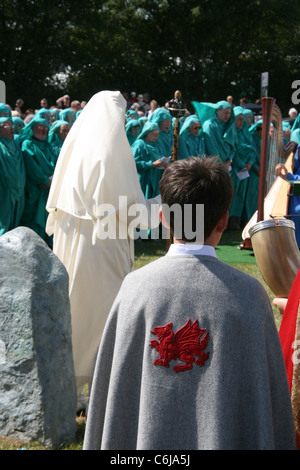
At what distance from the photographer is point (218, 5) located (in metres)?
36.3

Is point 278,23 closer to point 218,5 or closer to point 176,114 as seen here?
point 218,5

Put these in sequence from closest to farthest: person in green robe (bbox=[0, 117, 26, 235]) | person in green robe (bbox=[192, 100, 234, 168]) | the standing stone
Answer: the standing stone
person in green robe (bbox=[0, 117, 26, 235])
person in green robe (bbox=[192, 100, 234, 168])

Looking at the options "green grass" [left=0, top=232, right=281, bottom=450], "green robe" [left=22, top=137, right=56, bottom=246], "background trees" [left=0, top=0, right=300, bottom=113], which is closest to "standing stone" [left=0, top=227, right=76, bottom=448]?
"green grass" [left=0, top=232, right=281, bottom=450]

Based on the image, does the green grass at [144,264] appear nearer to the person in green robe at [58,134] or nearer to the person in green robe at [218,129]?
the person in green robe at [218,129]

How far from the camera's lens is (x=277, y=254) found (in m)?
3.18

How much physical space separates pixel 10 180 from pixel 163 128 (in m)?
3.04

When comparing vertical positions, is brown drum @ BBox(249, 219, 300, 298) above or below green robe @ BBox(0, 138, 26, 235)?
above

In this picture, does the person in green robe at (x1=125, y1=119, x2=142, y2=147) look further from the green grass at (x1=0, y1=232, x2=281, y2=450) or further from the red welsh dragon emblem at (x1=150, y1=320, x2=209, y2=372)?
the red welsh dragon emblem at (x1=150, y1=320, x2=209, y2=372)

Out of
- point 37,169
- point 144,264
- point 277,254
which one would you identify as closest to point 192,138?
point 37,169

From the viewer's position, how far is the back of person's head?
2.13 metres

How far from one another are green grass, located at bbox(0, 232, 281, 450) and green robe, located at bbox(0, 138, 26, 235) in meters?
1.95

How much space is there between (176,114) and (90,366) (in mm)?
1858

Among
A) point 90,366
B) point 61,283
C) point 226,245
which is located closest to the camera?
point 61,283

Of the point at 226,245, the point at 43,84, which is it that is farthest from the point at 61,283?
the point at 43,84
